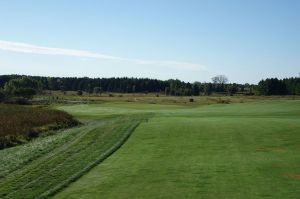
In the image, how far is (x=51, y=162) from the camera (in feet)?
76.8

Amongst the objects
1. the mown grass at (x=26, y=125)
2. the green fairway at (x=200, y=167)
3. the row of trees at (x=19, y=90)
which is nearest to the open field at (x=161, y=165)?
the green fairway at (x=200, y=167)

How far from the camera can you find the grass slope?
1750 cm

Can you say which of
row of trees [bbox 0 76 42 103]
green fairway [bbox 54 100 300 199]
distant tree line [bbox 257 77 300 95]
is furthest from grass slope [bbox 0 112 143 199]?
distant tree line [bbox 257 77 300 95]

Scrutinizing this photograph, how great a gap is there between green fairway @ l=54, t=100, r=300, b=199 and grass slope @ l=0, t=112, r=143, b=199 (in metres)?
0.74

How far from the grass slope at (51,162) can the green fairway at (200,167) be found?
745 millimetres

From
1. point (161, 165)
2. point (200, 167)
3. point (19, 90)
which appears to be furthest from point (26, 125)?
point (19, 90)

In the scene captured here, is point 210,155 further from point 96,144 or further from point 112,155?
point 96,144

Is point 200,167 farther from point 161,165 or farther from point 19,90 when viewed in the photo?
point 19,90

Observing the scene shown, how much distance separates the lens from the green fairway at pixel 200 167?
1667 cm

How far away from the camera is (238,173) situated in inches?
778

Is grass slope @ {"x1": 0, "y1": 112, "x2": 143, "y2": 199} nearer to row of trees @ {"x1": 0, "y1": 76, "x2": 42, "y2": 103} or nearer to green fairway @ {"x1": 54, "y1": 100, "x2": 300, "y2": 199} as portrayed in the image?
green fairway @ {"x1": 54, "y1": 100, "x2": 300, "y2": 199}

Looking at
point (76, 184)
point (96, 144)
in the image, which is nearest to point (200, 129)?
point (96, 144)

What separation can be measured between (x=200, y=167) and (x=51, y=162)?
24.1 feet

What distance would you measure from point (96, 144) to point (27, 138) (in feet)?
32.9
